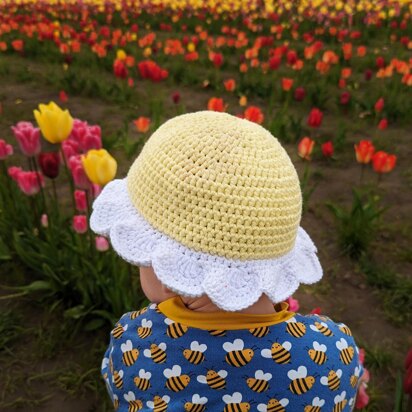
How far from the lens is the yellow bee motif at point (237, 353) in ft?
3.52

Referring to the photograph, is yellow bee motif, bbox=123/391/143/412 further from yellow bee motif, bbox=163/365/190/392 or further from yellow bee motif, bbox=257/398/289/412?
yellow bee motif, bbox=257/398/289/412

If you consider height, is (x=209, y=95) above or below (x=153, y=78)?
below

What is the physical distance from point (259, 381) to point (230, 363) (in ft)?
0.27

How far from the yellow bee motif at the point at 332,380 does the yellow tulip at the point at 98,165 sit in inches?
39.2

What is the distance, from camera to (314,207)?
329 centimetres

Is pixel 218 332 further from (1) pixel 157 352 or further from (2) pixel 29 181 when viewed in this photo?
(2) pixel 29 181


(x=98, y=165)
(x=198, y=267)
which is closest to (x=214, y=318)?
(x=198, y=267)

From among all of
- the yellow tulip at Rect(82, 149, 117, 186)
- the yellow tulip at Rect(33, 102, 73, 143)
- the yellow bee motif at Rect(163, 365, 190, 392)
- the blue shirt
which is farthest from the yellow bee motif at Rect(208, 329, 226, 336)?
the yellow tulip at Rect(33, 102, 73, 143)

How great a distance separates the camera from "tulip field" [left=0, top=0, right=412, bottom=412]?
6.66 feet

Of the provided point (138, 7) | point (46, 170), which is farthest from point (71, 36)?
point (46, 170)

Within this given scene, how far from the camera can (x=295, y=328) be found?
1.14 metres

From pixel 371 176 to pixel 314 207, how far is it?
710 millimetres

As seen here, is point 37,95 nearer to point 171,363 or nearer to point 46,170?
point 46,170

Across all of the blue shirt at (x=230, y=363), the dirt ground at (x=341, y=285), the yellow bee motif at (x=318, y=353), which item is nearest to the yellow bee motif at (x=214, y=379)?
the blue shirt at (x=230, y=363)
